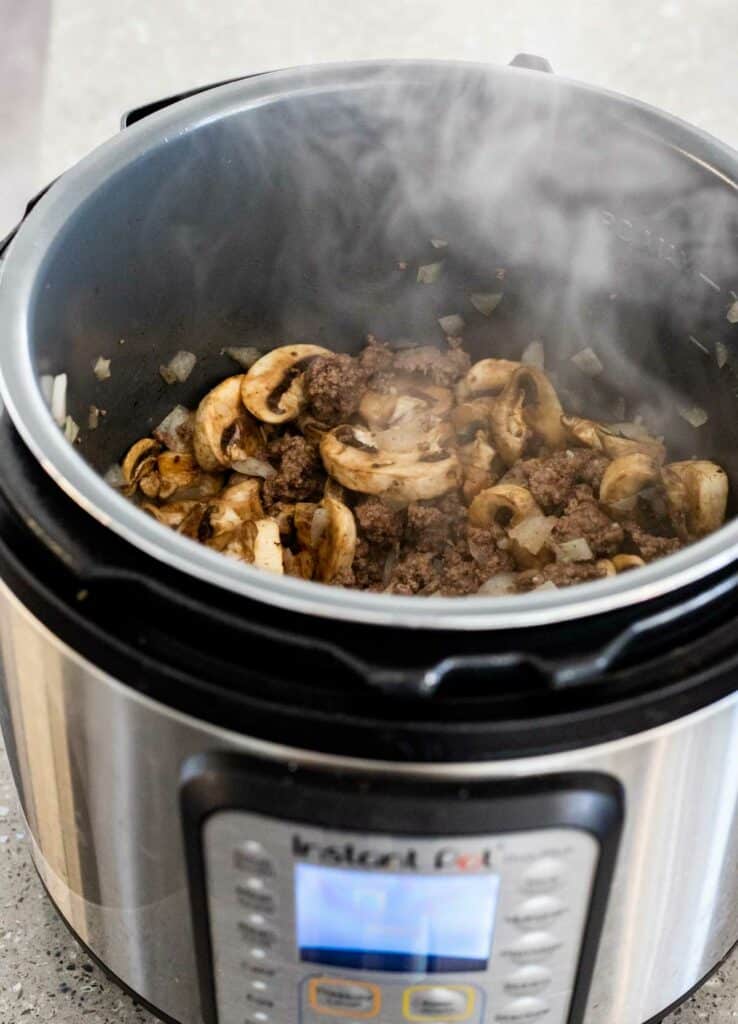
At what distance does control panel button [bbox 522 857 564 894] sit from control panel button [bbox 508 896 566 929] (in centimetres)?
1

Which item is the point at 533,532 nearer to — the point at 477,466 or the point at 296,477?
the point at 477,466

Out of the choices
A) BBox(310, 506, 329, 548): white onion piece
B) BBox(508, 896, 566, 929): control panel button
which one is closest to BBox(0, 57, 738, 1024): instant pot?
BBox(508, 896, 566, 929): control panel button

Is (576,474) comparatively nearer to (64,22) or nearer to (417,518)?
(417,518)

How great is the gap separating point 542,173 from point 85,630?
70 cm

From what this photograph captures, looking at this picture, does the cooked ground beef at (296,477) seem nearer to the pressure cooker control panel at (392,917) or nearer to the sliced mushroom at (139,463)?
the sliced mushroom at (139,463)

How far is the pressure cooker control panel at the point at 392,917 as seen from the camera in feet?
2.48

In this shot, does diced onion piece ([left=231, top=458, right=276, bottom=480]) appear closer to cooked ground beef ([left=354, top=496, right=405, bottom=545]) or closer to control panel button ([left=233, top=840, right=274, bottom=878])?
cooked ground beef ([left=354, top=496, right=405, bottom=545])

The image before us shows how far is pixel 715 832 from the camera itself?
34.4 inches

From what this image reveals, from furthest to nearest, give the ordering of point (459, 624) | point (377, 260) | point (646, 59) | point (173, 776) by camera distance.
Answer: point (646, 59), point (377, 260), point (173, 776), point (459, 624)

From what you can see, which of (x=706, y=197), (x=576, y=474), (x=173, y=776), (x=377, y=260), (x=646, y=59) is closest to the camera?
(x=173, y=776)

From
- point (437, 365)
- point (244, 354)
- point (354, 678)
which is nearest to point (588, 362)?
point (437, 365)

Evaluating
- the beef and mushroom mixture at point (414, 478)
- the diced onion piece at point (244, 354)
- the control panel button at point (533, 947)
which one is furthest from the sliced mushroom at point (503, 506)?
the control panel button at point (533, 947)

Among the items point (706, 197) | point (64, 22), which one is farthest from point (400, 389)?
point (64, 22)

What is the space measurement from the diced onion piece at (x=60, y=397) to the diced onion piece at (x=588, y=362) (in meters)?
0.56
